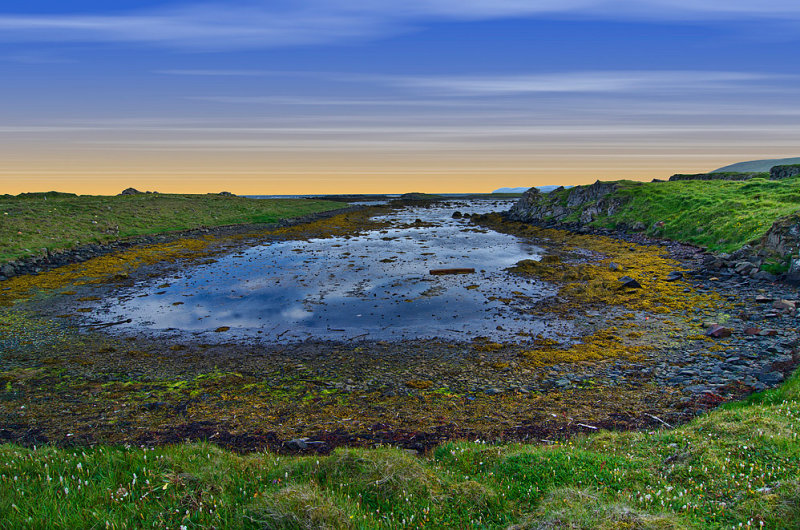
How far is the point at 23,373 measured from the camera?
1410cm

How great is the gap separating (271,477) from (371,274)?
86.0 ft

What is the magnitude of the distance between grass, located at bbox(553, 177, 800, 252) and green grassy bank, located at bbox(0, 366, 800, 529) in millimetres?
29552

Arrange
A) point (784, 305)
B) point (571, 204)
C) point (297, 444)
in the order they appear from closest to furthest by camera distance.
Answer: point (297, 444), point (784, 305), point (571, 204)

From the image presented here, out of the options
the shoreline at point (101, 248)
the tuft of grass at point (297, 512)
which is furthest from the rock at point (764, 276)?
the shoreline at point (101, 248)

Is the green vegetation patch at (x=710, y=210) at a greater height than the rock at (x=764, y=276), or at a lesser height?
greater

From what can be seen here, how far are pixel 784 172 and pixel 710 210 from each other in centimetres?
4383

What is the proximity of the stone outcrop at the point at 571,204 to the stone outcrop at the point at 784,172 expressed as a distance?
27.1 metres

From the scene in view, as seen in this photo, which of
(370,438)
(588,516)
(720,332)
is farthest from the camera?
(720,332)

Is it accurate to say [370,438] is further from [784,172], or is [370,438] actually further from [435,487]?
[784,172]

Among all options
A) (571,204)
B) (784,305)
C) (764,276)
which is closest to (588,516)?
(784,305)

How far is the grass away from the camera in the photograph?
106ft

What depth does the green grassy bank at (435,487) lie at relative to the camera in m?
5.45

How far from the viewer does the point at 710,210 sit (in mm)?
40344

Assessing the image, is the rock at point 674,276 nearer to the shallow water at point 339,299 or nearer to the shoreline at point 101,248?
the shallow water at point 339,299
